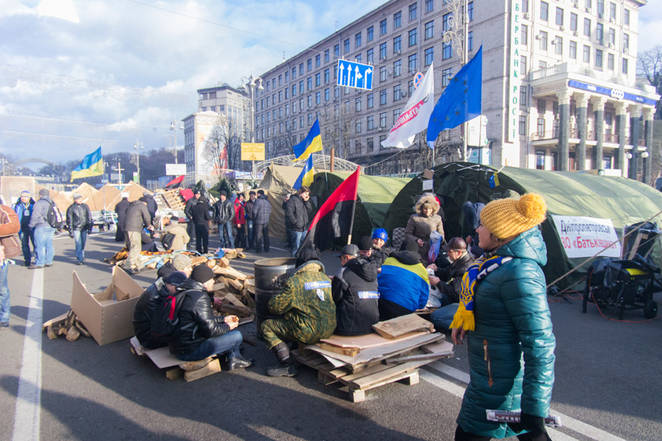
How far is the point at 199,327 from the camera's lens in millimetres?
3955

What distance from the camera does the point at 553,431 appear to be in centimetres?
323

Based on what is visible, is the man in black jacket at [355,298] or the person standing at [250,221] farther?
the person standing at [250,221]

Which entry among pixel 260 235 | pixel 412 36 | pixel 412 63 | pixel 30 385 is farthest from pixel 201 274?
pixel 412 36

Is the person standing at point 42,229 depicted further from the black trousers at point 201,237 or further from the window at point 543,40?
the window at point 543,40

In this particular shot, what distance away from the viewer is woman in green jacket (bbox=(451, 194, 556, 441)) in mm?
1869

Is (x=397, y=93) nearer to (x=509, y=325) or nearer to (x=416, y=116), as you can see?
(x=416, y=116)

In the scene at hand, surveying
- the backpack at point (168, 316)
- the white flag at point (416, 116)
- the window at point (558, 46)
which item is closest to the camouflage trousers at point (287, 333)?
the backpack at point (168, 316)

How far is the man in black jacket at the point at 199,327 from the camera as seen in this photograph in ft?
12.9

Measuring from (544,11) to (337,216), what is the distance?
46.0 metres

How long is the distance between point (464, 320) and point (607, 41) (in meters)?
56.0

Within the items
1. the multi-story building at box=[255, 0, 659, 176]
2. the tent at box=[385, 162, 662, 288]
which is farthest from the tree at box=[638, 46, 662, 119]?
the tent at box=[385, 162, 662, 288]

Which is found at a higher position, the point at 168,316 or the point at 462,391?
the point at 168,316

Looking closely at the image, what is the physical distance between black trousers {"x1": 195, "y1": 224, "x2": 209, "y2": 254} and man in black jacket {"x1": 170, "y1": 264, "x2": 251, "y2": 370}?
7.65 m

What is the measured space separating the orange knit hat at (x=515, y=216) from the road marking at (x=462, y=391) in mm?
2103
